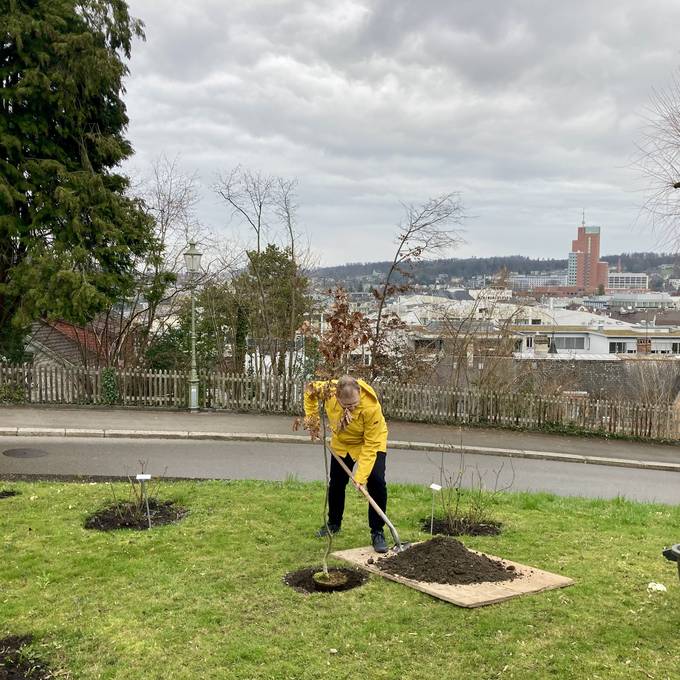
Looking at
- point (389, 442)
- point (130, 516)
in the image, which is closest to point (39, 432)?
point (389, 442)

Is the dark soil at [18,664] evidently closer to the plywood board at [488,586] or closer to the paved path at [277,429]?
the plywood board at [488,586]

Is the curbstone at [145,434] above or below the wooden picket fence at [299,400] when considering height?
below

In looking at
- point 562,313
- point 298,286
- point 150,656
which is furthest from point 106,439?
point 562,313

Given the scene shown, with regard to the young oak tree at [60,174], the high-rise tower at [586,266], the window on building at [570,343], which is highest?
the high-rise tower at [586,266]

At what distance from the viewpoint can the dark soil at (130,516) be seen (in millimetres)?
7160

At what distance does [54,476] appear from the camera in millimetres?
9984

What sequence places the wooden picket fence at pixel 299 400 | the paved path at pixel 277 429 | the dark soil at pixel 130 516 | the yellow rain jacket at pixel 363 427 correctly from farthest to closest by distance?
the wooden picket fence at pixel 299 400, the paved path at pixel 277 429, the dark soil at pixel 130 516, the yellow rain jacket at pixel 363 427

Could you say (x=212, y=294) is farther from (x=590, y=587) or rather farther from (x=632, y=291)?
(x=632, y=291)

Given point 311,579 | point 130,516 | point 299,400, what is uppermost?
point 299,400

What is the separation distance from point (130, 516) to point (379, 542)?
2.77m


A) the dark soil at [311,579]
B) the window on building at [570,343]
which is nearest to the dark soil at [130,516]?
the dark soil at [311,579]

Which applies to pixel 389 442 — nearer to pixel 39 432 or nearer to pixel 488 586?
pixel 39 432

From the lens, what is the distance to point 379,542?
6320 mm

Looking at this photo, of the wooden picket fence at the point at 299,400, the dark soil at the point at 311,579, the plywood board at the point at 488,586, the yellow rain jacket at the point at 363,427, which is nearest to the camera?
the plywood board at the point at 488,586
